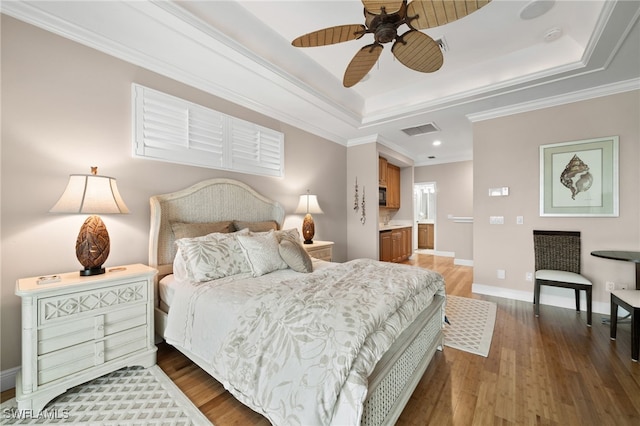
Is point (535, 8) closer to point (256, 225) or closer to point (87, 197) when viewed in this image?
point (256, 225)

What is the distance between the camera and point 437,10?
58.7 inches

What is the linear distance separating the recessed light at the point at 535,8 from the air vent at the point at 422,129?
2.03 metres

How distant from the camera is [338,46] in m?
2.84

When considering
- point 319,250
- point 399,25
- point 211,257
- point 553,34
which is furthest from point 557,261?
point 211,257

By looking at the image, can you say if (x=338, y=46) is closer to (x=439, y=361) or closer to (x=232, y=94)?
(x=232, y=94)

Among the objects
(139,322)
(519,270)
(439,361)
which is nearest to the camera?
(139,322)

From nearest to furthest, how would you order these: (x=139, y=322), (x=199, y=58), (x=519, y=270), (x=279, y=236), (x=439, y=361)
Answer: (x=139, y=322) → (x=439, y=361) → (x=199, y=58) → (x=279, y=236) → (x=519, y=270)

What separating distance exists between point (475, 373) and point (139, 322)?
2701mm

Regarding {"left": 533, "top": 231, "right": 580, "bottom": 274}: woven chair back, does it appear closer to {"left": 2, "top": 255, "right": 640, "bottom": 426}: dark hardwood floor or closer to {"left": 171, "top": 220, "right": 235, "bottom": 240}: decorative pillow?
{"left": 2, "top": 255, "right": 640, "bottom": 426}: dark hardwood floor

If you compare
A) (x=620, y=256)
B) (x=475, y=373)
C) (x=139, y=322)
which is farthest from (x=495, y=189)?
(x=139, y=322)

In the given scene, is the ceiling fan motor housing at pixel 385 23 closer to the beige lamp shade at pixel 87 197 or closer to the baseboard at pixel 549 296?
the beige lamp shade at pixel 87 197

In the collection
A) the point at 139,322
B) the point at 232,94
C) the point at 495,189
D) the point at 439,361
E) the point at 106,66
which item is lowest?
the point at 439,361

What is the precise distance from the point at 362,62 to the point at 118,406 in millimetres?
3004

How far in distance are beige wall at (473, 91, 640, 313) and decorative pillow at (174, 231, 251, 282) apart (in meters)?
3.71
